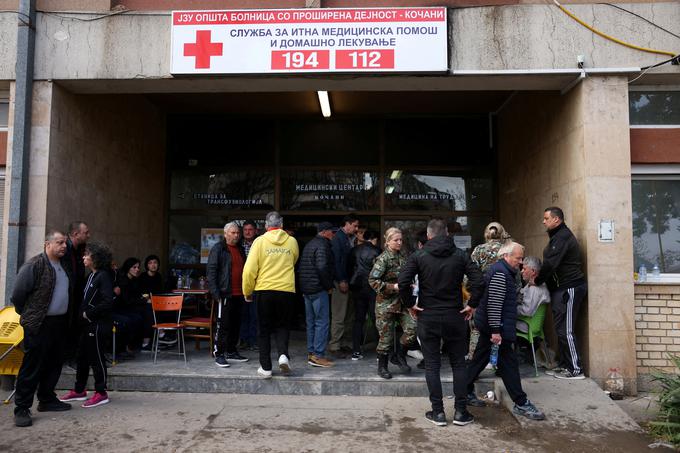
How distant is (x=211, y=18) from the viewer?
595 cm

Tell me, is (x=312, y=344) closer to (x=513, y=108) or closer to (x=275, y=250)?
(x=275, y=250)

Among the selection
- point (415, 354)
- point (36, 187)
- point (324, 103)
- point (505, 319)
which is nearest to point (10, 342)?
point (36, 187)

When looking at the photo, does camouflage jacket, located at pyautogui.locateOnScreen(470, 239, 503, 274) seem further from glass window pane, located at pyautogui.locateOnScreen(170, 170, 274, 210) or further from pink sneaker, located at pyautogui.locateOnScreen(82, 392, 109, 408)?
glass window pane, located at pyautogui.locateOnScreen(170, 170, 274, 210)

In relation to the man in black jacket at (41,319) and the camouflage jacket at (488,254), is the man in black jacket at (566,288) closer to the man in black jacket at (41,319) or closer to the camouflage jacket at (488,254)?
the camouflage jacket at (488,254)

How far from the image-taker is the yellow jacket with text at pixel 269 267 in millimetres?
5457

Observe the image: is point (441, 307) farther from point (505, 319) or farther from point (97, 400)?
point (97, 400)

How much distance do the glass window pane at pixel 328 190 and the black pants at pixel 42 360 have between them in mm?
4842

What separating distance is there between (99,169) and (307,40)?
11.3 feet

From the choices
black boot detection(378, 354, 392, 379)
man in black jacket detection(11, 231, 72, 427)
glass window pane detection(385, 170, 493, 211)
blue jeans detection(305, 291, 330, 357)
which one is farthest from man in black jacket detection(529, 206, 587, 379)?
man in black jacket detection(11, 231, 72, 427)

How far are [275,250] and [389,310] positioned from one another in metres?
1.38

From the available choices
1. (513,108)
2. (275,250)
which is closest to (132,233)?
(275,250)

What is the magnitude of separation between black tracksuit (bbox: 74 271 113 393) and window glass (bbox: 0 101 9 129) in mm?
2748

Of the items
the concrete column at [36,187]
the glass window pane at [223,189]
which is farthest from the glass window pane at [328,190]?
the concrete column at [36,187]

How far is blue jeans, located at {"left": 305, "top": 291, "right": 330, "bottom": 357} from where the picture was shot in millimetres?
5926
